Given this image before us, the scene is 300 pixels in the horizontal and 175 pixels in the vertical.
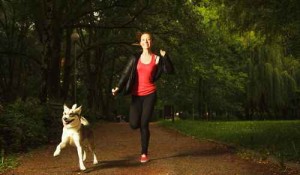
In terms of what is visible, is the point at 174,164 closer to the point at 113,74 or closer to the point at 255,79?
the point at 255,79

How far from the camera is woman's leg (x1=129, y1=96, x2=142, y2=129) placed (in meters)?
8.74

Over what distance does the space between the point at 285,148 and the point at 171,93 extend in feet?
96.5

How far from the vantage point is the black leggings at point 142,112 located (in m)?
8.66

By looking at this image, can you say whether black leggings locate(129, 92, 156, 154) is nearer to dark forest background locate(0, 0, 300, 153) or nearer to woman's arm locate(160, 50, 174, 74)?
woman's arm locate(160, 50, 174, 74)

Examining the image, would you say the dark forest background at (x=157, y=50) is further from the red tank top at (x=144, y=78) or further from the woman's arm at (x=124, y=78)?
the woman's arm at (x=124, y=78)

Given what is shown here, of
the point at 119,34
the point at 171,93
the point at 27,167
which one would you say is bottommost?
the point at 27,167

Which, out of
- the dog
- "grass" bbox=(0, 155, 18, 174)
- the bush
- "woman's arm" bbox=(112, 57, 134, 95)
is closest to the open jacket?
"woman's arm" bbox=(112, 57, 134, 95)

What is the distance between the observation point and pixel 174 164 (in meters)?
8.71

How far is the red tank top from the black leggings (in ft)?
0.32

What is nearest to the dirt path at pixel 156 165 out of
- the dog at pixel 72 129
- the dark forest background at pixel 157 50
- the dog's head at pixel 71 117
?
the dog at pixel 72 129

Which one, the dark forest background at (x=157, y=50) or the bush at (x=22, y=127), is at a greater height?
the dark forest background at (x=157, y=50)

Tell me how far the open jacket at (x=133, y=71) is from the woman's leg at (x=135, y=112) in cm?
23

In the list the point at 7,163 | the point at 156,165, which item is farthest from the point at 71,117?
the point at 7,163

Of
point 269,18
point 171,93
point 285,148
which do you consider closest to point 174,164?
point 285,148
